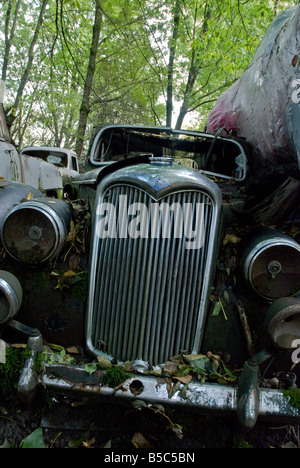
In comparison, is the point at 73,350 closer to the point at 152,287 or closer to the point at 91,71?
the point at 152,287

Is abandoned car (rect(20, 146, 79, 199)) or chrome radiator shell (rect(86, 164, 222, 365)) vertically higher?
abandoned car (rect(20, 146, 79, 199))

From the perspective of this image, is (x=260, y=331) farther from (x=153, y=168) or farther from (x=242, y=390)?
(x=153, y=168)

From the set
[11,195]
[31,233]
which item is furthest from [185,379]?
[11,195]

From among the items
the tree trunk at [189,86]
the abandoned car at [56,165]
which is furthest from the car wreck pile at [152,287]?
the tree trunk at [189,86]

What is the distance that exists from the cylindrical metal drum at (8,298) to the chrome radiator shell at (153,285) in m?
0.43

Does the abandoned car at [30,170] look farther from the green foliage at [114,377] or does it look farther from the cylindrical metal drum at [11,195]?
the green foliage at [114,377]

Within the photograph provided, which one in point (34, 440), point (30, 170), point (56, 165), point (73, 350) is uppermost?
point (56, 165)

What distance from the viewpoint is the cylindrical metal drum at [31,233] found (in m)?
Answer: 1.98

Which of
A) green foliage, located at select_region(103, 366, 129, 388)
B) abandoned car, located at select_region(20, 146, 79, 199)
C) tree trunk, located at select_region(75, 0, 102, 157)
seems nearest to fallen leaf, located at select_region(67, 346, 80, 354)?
green foliage, located at select_region(103, 366, 129, 388)

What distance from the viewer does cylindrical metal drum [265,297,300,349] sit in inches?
65.2

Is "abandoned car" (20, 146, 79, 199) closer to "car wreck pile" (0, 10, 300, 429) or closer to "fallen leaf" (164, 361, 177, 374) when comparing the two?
"car wreck pile" (0, 10, 300, 429)

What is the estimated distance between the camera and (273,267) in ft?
6.15

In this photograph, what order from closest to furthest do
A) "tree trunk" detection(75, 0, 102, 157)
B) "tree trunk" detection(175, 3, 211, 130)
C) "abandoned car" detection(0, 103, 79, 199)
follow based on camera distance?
"abandoned car" detection(0, 103, 79, 199) → "tree trunk" detection(75, 0, 102, 157) → "tree trunk" detection(175, 3, 211, 130)

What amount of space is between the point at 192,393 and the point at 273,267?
0.84 metres
